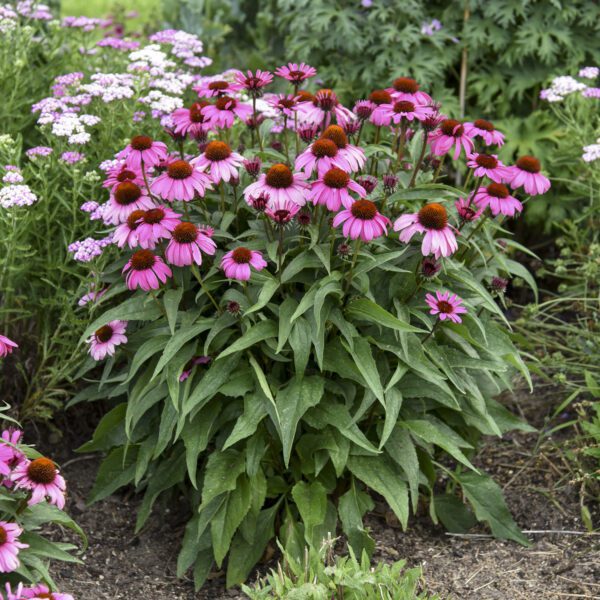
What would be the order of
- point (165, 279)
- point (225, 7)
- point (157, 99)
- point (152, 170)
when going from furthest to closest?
point (225, 7) → point (157, 99) → point (152, 170) → point (165, 279)

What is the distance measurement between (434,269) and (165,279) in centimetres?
84

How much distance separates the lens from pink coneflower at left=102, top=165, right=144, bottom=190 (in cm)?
306

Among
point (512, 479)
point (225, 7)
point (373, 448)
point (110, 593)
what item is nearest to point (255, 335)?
point (373, 448)

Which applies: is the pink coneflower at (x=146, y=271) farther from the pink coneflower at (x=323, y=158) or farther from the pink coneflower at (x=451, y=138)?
the pink coneflower at (x=451, y=138)

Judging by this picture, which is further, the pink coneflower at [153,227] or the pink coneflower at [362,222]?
the pink coneflower at [153,227]

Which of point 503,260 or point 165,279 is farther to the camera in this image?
point 503,260

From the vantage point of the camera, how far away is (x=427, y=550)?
10.7 ft

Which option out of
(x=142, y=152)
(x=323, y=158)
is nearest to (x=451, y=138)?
(x=323, y=158)

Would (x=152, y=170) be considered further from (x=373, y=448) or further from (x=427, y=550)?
(x=427, y=550)

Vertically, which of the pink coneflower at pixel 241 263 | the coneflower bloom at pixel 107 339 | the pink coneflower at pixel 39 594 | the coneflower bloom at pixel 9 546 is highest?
the pink coneflower at pixel 241 263

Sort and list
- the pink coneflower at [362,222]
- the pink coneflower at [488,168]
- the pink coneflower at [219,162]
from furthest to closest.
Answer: the pink coneflower at [488,168] < the pink coneflower at [219,162] < the pink coneflower at [362,222]

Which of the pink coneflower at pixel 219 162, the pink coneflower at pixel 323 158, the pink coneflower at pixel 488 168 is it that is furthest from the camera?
the pink coneflower at pixel 488 168

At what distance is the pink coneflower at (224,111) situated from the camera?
3.03 metres

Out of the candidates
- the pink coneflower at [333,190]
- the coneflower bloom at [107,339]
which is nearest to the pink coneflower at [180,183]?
the pink coneflower at [333,190]
